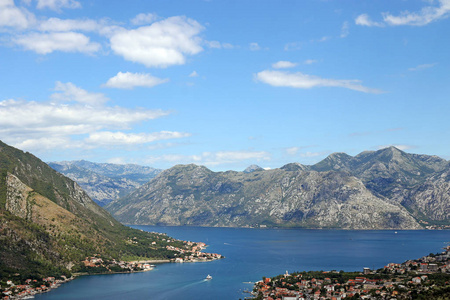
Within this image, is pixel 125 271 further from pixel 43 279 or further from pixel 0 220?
pixel 0 220

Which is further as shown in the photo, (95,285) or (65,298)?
(95,285)

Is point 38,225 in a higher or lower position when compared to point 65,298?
higher

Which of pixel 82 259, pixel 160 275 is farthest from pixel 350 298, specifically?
pixel 82 259

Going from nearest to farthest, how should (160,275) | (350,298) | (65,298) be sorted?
1. (350,298)
2. (65,298)
3. (160,275)

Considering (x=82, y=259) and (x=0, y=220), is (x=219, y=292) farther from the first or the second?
(x=0, y=220)

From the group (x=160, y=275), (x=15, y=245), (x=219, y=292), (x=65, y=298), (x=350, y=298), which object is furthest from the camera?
(x=160, y=275)

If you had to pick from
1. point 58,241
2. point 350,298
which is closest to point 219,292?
point 350,298
